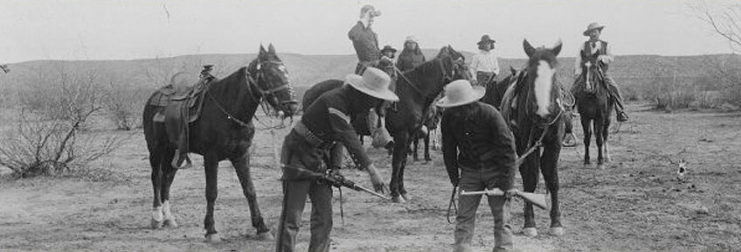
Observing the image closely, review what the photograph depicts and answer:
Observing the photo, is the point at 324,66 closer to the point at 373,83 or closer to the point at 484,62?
the point at 484,62

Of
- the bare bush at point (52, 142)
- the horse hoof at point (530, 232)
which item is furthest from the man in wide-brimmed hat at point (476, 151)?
the bare bush at point (52, 142)

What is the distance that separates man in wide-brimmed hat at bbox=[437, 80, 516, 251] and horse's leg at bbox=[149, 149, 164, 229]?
154 inches

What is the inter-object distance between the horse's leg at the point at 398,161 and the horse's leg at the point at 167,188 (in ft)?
10.2

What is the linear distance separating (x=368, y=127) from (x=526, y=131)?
10.5 feet

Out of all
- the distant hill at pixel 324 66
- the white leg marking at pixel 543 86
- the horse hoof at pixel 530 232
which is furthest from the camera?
the distant hill at pixel 324 66

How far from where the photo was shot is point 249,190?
7.91 metres

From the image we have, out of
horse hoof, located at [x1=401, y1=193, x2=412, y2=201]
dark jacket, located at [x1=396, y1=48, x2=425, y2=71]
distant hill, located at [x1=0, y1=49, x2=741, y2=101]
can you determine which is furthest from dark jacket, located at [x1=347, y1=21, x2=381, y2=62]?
distant hill, located at [x1=0, y1=49, x2=741, y2=101]

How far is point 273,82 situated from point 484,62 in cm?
868

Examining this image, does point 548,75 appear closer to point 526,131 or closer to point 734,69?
point 526,131

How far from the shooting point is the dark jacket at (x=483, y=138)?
252 inches

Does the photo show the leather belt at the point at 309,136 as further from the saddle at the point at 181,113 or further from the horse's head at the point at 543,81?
the horse's head at the point at 543,81

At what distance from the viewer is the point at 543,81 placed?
7.37 meters

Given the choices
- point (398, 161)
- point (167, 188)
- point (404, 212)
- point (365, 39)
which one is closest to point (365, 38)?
point (365, 39)

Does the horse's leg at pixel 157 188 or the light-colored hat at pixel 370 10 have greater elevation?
the light-colored hat at pixel 370 10
